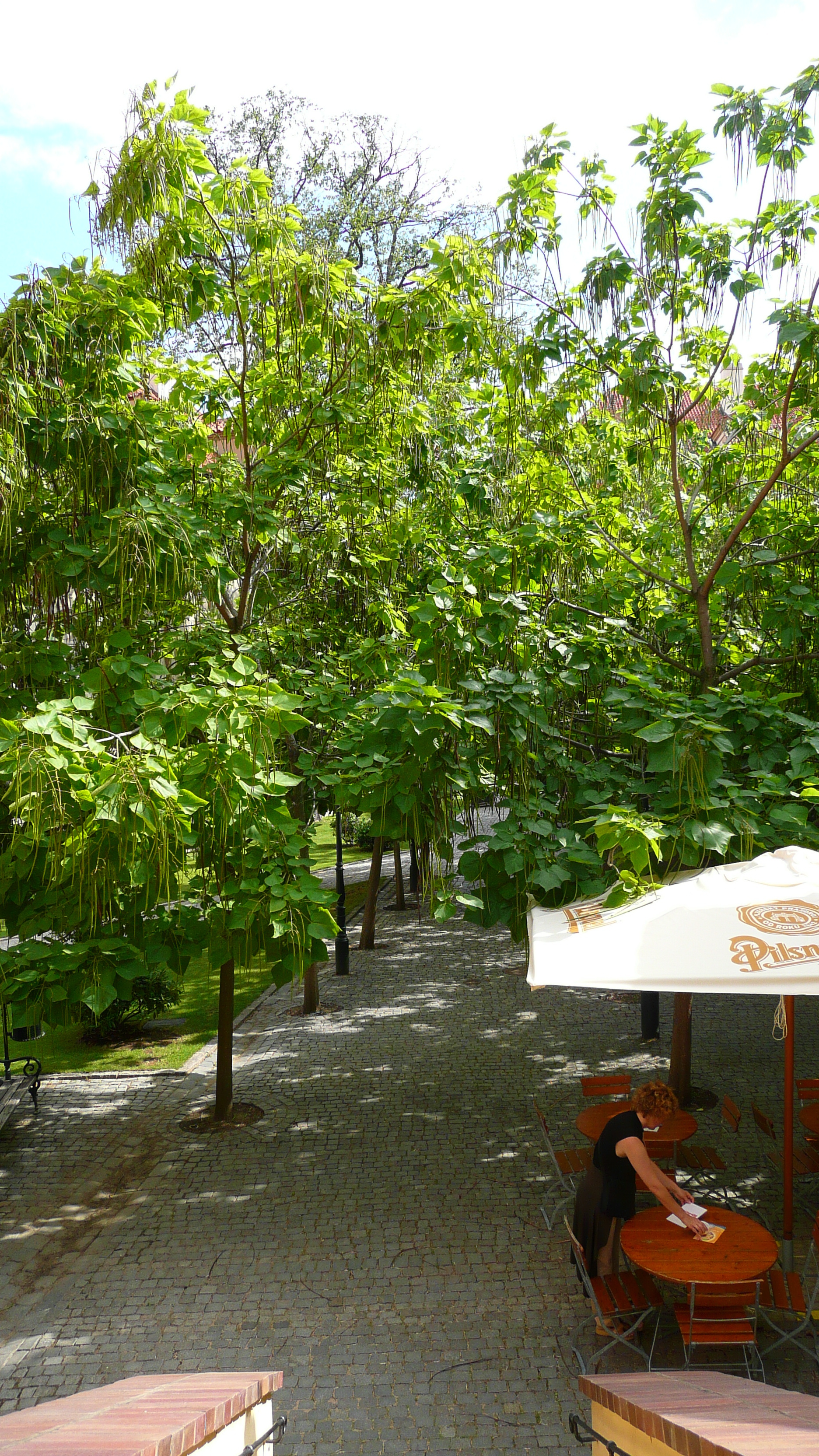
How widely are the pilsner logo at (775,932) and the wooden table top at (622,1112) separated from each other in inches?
87.6

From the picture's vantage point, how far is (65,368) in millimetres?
7227

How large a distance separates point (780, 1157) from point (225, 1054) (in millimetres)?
5048

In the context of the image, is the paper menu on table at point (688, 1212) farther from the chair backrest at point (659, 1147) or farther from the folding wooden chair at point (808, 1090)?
the folding wooden chair at point (808, 1090)

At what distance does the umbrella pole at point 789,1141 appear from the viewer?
5.80m

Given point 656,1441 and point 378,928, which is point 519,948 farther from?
point 656,1441

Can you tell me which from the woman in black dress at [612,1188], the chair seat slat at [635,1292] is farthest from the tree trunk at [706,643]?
the chair seat slat at [635,1292]

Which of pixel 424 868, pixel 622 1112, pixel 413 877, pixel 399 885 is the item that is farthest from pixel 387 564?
pixel 399 885

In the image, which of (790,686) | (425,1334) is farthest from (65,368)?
(425,1334)

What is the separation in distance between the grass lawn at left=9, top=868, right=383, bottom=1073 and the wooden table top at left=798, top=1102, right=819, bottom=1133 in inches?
220

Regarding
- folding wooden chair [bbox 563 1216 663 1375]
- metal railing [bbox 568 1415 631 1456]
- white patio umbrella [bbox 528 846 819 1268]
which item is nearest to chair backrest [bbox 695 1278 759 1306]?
folding wooden chair [bbox 563 1216 663 1375]

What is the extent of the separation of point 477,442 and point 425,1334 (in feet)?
29.8

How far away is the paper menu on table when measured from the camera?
17.7 feet

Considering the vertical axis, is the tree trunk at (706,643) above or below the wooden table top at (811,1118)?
above

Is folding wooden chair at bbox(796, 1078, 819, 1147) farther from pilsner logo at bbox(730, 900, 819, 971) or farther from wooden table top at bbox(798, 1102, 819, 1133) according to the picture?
pilsner logo at bbox(730, 900, 819, 971)
